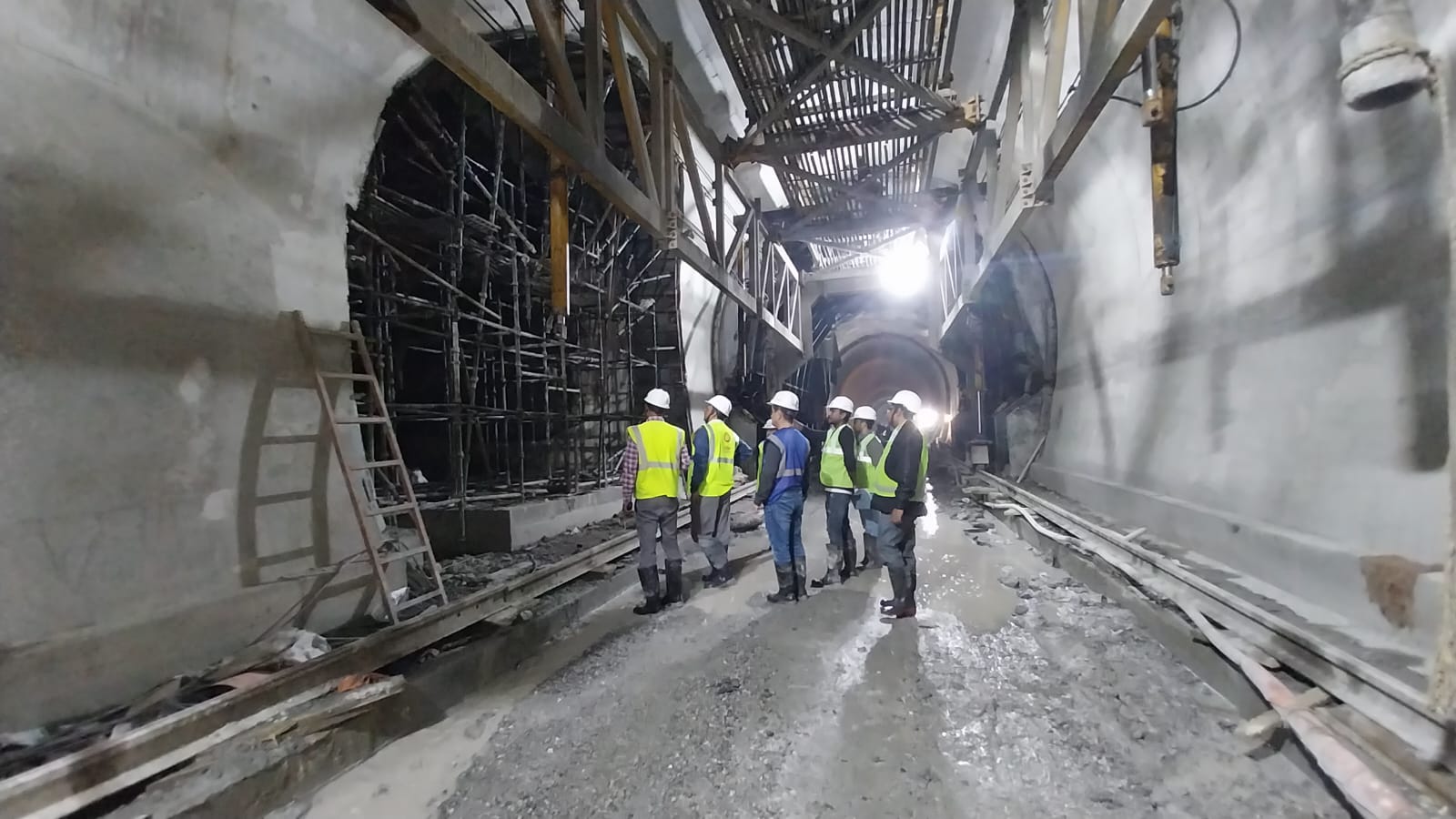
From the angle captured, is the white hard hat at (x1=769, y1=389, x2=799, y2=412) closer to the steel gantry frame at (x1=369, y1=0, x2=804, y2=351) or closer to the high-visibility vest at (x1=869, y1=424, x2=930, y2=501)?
the high-visibility vest at (x1=869, y1=424, x2=930, y2=501)

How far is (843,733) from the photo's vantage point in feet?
9.83

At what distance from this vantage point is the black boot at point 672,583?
5.17 m

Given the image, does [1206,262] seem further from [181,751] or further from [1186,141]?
[181,751]

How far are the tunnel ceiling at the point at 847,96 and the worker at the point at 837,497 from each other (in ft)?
9.07

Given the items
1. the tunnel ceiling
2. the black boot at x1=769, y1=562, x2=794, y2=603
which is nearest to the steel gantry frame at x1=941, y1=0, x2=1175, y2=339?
the tunnel ceiling

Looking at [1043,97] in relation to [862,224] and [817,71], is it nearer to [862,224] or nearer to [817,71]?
[817,71]

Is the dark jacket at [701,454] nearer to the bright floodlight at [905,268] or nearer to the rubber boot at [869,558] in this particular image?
the rubber boot at [869,558]

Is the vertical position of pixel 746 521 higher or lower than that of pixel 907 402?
lower

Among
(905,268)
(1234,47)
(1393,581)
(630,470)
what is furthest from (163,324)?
(905,268)

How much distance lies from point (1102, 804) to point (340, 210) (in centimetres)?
481

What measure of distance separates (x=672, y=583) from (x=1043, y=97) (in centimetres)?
410

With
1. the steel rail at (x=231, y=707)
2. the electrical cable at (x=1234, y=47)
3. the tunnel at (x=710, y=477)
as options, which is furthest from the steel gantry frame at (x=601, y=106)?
the electrical cable at (x=1234, y=47)

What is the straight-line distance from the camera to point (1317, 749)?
2.26 metres

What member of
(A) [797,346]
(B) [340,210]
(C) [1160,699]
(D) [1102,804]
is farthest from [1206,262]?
(A) [797,346]
